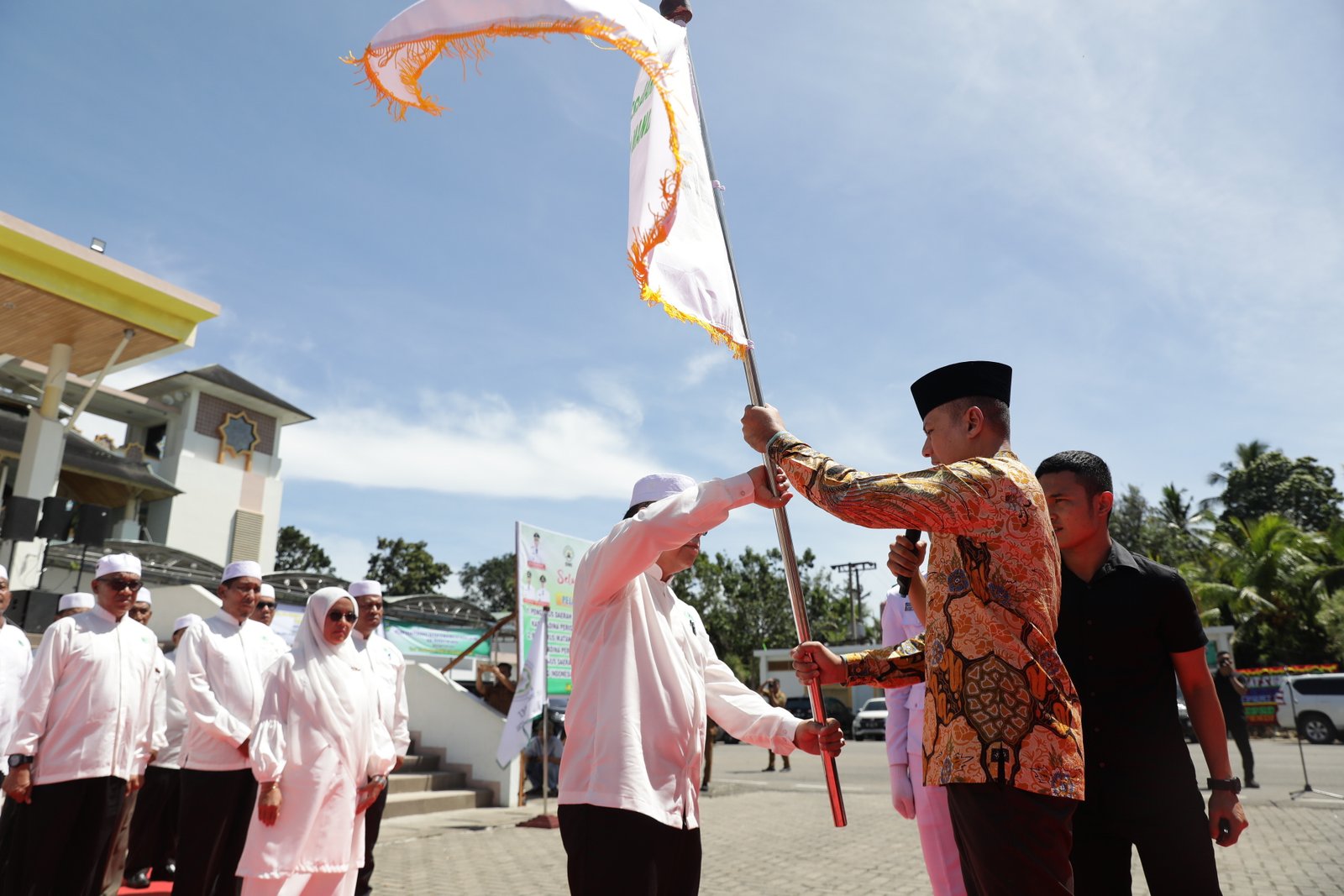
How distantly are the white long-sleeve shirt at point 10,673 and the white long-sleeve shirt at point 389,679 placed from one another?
2.38 meters

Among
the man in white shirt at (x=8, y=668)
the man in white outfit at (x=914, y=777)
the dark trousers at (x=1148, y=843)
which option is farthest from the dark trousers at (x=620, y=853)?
the man in white shirt at (x=8, y=668)

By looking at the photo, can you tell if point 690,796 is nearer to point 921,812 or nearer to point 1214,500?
point 921,812

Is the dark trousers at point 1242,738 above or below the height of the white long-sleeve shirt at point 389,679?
below

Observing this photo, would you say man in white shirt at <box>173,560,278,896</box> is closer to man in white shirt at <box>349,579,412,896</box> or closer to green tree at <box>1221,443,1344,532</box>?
man in white shirt at <box>349,579,412,896</box>

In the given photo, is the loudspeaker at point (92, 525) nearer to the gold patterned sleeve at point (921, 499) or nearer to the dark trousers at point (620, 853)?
the dark trousers at point (620, 853)

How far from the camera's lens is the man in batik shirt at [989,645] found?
6.86 feet

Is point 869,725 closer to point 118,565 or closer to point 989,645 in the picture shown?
point 118,565

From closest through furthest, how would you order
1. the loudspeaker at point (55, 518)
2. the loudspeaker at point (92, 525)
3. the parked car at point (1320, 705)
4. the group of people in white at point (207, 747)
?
the group of people in white at point (207, 747), the loudspeaker at point (55, 518), the loudspeaker at point (92, 525), the parked car at point (1320, 705)

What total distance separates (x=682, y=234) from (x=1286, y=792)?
13.5 meters

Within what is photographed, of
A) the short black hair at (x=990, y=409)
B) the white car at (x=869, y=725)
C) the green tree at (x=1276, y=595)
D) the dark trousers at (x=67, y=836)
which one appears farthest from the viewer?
the white car at (x=869, y=725)

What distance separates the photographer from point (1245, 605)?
1178 inches

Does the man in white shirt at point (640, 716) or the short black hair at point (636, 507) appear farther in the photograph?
the short black hair at point (636, 507)

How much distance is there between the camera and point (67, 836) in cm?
541

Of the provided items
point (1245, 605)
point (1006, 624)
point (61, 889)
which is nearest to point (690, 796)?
point (1006, 624)
